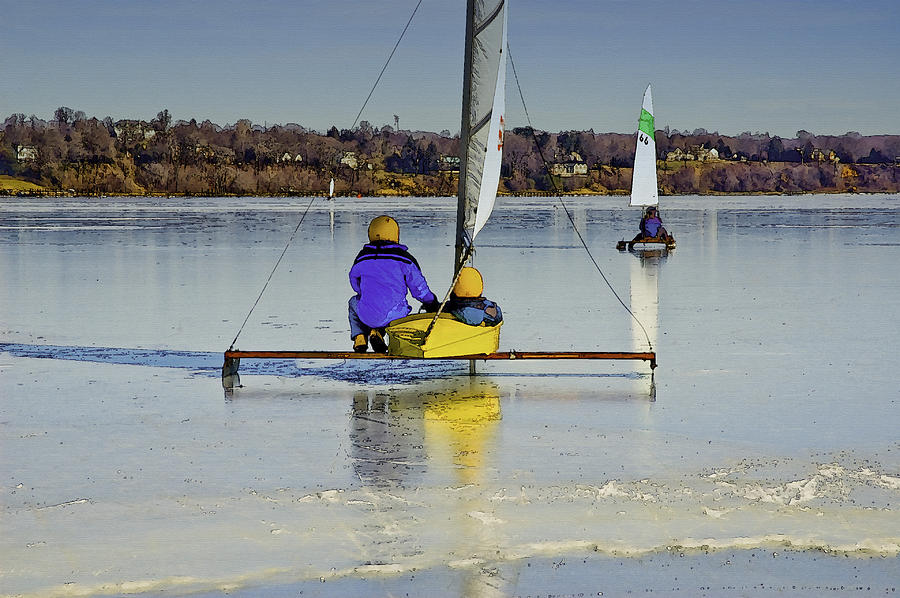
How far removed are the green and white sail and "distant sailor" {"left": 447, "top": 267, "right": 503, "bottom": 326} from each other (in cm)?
86

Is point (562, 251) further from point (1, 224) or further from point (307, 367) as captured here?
point (1, 224)

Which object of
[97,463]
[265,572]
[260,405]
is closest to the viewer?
[265,572]

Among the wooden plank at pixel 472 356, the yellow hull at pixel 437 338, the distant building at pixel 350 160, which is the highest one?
the distant building at pixel 350 160

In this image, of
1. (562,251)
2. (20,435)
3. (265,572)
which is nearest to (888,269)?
(562,251)

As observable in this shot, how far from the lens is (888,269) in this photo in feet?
59.3

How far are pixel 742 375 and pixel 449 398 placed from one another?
7.25ft

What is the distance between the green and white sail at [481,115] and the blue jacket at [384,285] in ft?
2.65

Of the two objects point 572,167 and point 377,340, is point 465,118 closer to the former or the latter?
point 377,340

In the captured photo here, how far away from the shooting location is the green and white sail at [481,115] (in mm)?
9445

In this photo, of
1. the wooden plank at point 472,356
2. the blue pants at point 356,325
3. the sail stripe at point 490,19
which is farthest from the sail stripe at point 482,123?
the wooden plank at point 472,356

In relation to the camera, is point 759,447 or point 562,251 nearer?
point 759,447

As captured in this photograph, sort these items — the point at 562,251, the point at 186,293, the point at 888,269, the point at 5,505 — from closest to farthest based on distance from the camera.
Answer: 1. the point at 5,505
2. the point at 186,293
3. the point at 888,269
4. the point at 562,251

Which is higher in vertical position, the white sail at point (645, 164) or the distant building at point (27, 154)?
the distant building at point (27, 154)

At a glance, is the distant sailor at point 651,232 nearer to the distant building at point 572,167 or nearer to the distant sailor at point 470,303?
the distant sailor at point 470,303
